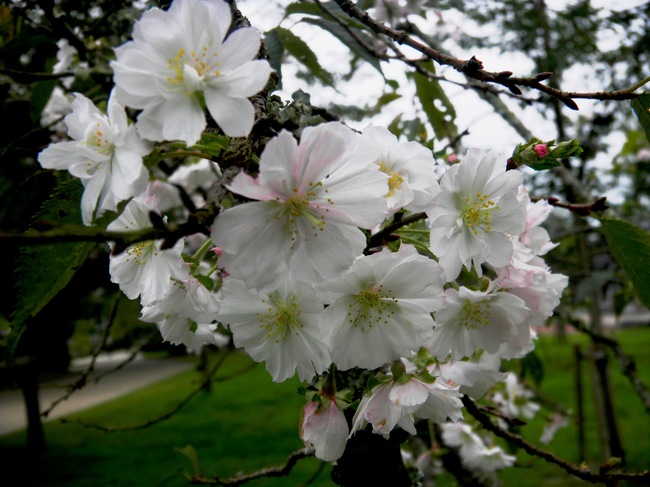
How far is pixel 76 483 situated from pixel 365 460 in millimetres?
3749

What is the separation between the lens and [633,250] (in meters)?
0.82

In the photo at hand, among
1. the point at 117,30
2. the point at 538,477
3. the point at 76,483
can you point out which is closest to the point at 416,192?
the point at 117,30

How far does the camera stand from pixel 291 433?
4621 millimetres

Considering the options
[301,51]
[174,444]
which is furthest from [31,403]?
[301,51]

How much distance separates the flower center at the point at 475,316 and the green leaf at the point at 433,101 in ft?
2.36

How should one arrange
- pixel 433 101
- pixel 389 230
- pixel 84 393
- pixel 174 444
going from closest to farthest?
1. pixel 389 230
2. pixel 433 101
3. pixel 174 444
4. pixel 84 393

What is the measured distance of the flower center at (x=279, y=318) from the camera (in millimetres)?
595

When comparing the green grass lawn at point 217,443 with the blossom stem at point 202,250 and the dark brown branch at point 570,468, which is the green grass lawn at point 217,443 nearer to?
the dark brown branch at point 570,468

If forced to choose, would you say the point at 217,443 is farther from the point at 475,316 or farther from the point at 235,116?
the point at 235,116

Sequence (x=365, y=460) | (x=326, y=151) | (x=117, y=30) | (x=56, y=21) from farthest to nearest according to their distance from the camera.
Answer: (x=117, y=30) < (x=56, y=21) < (x=365, y=460) < (x=326, y=151)

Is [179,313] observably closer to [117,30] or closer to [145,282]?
[145,282]

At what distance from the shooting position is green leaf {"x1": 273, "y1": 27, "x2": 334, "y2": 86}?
1.07 meters

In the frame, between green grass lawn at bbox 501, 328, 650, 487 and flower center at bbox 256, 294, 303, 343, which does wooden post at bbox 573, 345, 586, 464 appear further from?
flower center at bbox 256, 294, 303, 343

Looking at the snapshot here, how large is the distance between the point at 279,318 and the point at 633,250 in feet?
1.89
